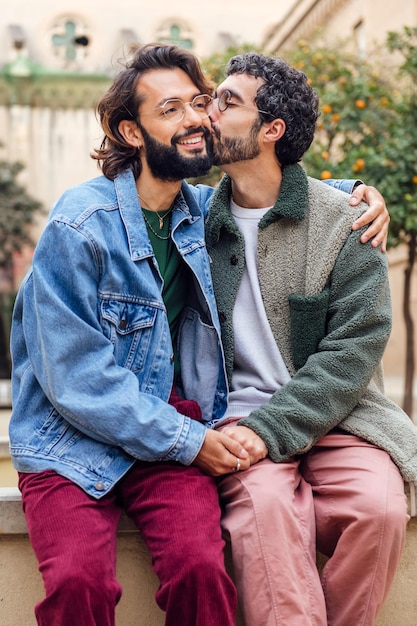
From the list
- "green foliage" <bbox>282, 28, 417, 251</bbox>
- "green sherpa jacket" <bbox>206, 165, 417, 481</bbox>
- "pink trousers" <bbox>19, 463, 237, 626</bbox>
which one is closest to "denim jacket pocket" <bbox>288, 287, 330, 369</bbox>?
"green sherpa jacket" <bbox>206, 165, 417, 481</bbox>

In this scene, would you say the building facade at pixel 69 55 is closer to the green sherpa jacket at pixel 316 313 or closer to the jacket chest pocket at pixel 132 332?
the green sherpa jacket at pixel 316 313

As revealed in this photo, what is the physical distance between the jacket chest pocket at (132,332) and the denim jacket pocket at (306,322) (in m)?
0.59

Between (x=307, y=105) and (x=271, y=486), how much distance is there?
5.54 feet

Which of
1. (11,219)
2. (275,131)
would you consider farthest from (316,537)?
(11,219)

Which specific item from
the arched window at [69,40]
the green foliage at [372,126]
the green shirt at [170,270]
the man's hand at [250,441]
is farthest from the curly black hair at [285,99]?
the arched window at [69,40]

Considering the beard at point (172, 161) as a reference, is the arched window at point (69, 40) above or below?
below

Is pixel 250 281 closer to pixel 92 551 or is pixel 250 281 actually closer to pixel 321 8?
pixel 92 551

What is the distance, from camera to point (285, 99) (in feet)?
12.1

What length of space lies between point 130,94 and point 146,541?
1.80m

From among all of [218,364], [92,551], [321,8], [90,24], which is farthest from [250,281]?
[90,24]

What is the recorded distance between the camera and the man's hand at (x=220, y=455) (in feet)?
9.98

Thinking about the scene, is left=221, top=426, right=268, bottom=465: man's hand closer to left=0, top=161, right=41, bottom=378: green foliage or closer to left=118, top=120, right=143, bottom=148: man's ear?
left=118, top=120, right=143, bottom=148: man's ear

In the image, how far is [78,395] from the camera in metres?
2.97

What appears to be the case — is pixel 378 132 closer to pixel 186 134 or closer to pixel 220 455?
pixel 186 134
